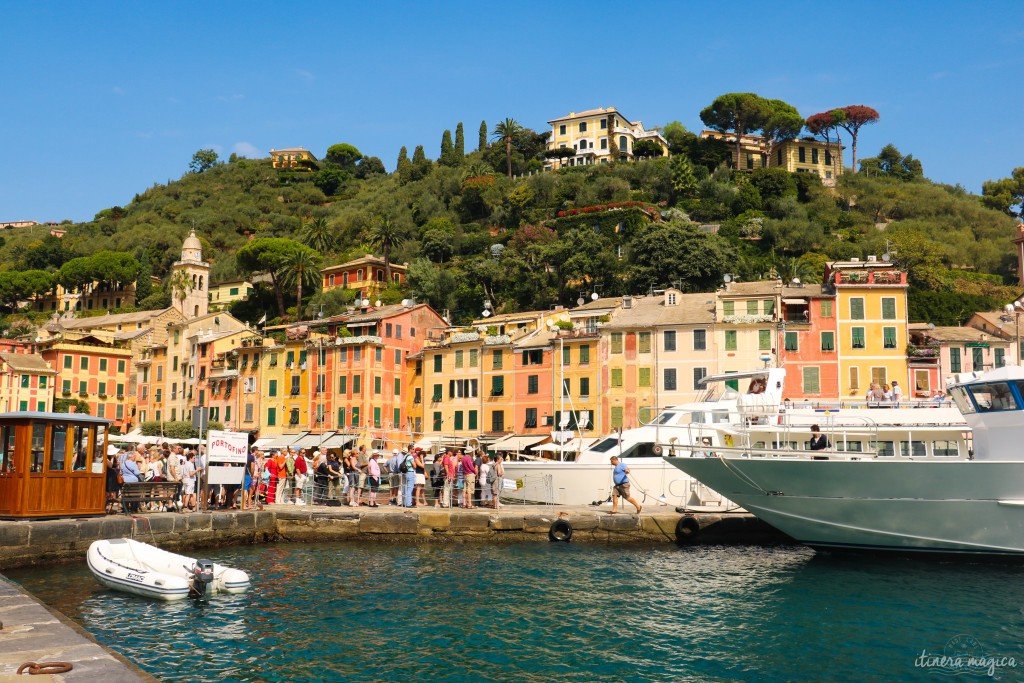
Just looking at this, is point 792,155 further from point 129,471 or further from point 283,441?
point 129,471

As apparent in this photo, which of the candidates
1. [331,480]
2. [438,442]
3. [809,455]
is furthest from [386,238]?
[809,455]

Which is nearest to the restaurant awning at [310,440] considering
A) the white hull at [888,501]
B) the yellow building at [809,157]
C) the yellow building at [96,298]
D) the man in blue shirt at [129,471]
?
the man in blue shirt at [129,471]

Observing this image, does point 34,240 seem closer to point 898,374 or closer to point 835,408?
point 898,374

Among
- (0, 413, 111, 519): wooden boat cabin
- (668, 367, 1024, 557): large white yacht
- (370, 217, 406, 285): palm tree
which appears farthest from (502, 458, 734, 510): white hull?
(370, 217, 406, 285): palm tree

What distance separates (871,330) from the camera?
5019 centimetres

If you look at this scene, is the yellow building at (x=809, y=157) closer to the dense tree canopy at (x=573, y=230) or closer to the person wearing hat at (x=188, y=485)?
the dense tree canopy at (x=573, y=230)

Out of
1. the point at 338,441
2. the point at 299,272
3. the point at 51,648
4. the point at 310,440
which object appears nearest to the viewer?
the point at 51,648

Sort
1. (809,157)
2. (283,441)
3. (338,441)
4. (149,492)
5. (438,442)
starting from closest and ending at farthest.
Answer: (149,492)
(438,442)
(338,441)
(283,441)
(809,157)

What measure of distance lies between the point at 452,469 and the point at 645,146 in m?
95.3

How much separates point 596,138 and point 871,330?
78.2 m

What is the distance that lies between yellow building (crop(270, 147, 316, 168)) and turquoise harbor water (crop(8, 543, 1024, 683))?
6350 inches

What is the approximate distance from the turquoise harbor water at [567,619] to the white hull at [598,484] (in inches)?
245

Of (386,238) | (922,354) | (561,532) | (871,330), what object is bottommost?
(561,532)

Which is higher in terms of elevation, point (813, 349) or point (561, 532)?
point (813, 349)
